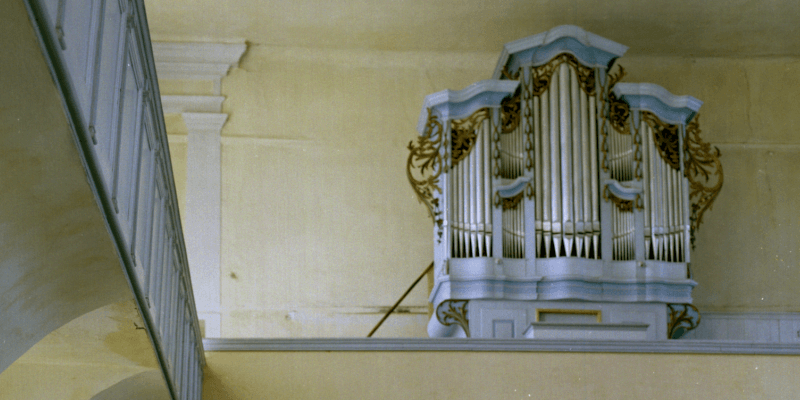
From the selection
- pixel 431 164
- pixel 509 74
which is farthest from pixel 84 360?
pixel 509 74

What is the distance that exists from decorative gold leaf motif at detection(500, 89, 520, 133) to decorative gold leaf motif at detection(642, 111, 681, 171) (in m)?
1.05

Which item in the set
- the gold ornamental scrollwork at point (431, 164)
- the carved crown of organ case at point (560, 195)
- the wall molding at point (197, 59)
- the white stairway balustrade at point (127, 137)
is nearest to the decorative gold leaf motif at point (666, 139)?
the carved crown of organ case at point (560, 195)

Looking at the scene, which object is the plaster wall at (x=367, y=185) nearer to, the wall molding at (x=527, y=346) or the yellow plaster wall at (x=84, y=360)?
the wall molding at (x=527, y=346)

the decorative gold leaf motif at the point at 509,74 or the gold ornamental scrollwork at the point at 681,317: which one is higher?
the decorative gold leaf motif at the point at 509,74

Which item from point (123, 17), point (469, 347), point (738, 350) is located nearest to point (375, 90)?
point (469, 347)

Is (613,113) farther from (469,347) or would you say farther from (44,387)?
(44,387)

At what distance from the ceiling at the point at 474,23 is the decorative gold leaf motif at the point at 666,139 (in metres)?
1.32

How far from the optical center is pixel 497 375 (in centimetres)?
721

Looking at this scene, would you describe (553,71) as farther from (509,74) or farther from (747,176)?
(747,176)

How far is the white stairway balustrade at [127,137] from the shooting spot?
2.62 m

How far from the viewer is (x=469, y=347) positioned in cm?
727

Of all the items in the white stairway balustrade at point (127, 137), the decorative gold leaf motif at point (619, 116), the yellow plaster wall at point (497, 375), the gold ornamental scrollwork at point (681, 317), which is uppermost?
the decorative gold leaf motif at point (619, 116)

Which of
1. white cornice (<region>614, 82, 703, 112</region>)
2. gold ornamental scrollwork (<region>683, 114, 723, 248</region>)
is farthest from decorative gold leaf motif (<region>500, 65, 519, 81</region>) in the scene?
gold ornamental scrollwork (<region>683, 114, 723, 248</region>)

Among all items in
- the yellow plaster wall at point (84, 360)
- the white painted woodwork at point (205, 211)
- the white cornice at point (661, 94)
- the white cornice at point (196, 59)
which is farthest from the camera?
the white cornice at point (196, 59)
